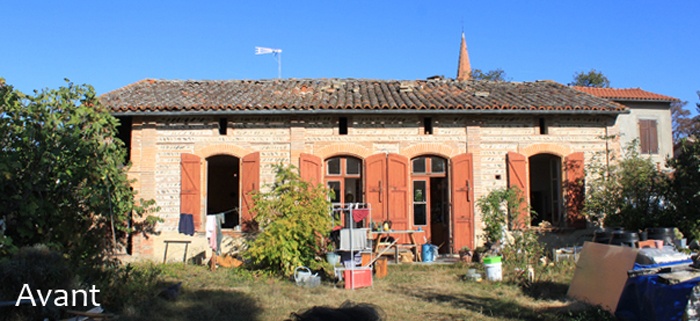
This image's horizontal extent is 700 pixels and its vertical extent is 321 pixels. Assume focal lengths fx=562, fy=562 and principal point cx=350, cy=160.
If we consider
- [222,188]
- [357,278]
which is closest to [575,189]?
[357,278]

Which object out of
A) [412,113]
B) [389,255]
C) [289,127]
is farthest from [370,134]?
[389,255]

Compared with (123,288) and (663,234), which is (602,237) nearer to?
(663,234)

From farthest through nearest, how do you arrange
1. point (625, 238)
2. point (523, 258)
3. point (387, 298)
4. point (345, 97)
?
point (345, 97) → point (625, 238) → point (523, 258) → point (387, 298)

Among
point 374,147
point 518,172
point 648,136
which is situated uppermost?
point 648,136

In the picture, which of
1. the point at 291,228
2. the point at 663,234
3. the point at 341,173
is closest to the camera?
the point at 663,234

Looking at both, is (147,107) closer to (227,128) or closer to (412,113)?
(227,128)

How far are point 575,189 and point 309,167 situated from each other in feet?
20.5

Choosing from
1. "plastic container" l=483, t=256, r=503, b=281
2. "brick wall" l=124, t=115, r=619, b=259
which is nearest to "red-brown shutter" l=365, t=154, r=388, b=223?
"brick wall" l=124, t=115, r=619, b=259

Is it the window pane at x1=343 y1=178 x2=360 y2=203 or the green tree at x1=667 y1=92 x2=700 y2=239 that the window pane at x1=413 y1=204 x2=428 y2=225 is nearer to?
the window pane at x1=343 y1=178 x2=360 y2=203

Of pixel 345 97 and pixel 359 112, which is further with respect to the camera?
pixel 345 97

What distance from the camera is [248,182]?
12.9 metres

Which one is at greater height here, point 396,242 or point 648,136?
point 648,136

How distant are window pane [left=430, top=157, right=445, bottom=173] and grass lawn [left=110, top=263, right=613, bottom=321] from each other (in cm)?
288

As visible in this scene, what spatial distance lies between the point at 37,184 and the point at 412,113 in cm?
771
